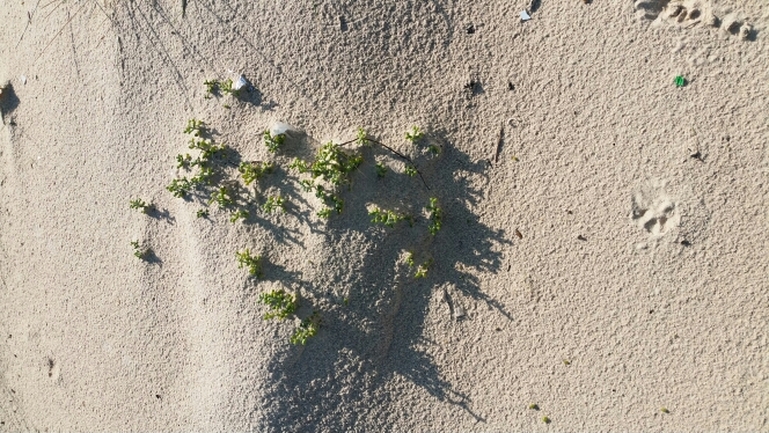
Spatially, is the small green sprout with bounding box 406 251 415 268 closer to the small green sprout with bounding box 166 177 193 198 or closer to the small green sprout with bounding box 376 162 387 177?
the small green sprout with bounding box 376 162 387 177

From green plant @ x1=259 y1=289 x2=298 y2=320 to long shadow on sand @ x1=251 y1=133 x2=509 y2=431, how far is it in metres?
0.08

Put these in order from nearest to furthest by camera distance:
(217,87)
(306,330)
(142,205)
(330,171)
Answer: (330,171), (306,330), (217,87), (142,205)

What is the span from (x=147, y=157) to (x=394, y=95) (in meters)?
1.29

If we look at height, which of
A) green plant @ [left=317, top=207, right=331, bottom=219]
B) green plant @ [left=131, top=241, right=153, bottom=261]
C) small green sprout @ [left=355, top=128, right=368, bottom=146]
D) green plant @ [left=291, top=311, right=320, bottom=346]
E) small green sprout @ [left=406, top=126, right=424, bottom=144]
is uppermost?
small green sprout @ [left=406, top=126, right=424, bottom=144]

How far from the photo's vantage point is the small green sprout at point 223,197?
8.73 ft

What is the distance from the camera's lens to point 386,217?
2520 mm

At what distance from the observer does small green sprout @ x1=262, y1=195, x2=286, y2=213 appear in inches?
103

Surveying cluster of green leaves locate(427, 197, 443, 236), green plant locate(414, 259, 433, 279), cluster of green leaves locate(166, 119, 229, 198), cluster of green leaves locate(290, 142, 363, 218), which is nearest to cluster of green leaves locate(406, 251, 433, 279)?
green plant locate(414, 259, 433, 279)

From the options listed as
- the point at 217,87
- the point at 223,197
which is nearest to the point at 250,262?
the point at 223,197

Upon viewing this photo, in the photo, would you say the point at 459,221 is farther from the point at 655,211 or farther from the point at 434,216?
the point at 655,211

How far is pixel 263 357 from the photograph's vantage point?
2.66 meters

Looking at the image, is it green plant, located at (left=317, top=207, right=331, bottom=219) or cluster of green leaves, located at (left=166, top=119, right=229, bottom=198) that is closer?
green plant, located at (left=317, top=207, right=331, bottom=219)

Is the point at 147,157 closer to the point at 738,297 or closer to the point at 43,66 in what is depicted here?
the point at 43,66

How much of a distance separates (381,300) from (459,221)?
1.65ft
